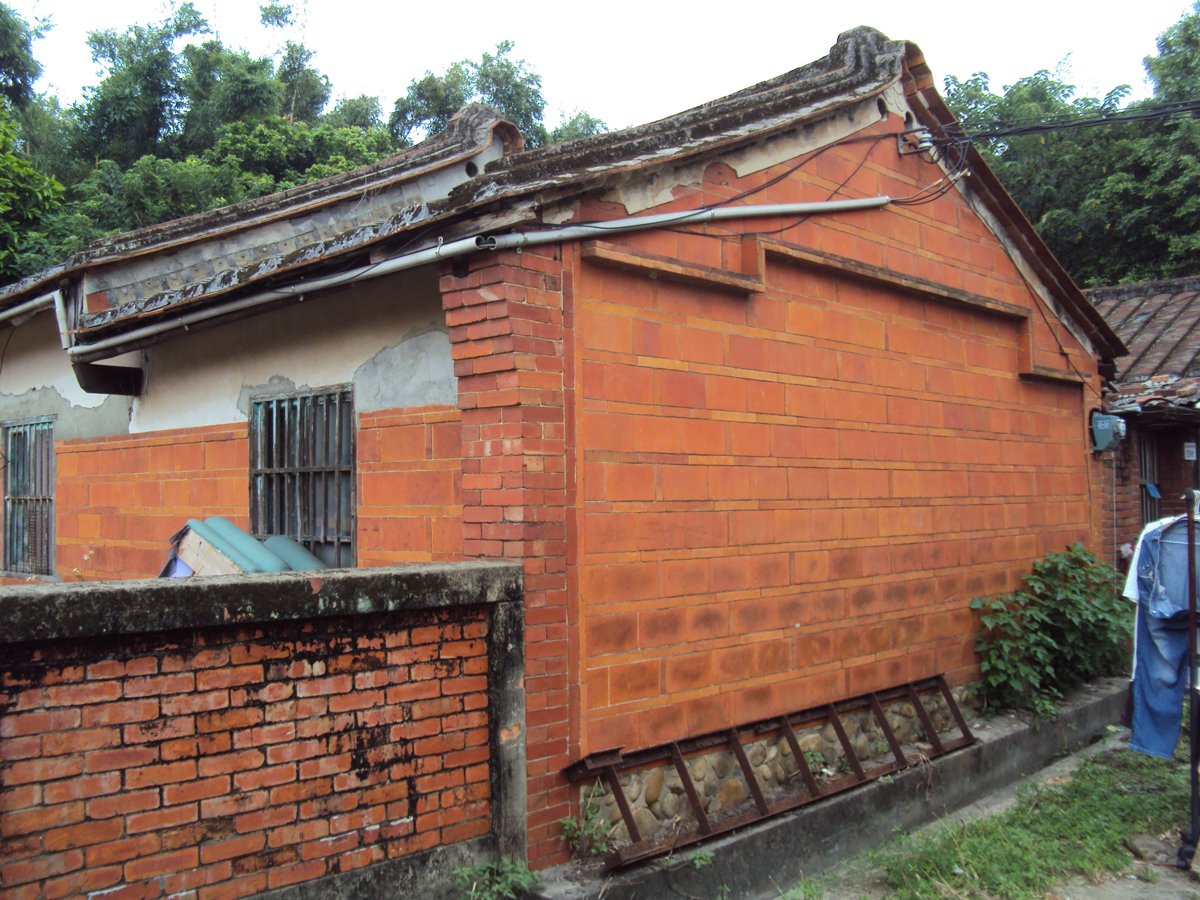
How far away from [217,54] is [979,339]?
22.4m

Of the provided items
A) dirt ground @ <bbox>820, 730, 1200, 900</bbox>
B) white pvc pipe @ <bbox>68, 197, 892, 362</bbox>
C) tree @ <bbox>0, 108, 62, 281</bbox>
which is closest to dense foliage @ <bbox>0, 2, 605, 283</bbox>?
tree @ <bbox>0, 108, 62, 281</bbox>

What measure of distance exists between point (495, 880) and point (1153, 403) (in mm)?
8491

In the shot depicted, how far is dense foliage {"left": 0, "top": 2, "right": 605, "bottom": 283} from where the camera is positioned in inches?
667

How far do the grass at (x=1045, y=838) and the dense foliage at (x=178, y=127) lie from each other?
15.4 meters

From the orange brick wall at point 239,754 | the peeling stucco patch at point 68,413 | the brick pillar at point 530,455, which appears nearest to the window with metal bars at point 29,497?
the peeling stucco patch at point 68,413

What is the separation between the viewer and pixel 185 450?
7.06m

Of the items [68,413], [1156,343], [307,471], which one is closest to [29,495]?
[68,413]

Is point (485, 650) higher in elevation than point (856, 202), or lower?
lower

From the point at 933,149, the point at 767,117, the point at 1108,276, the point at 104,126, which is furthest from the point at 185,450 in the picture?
the point at 104,126

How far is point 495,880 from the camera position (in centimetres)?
425

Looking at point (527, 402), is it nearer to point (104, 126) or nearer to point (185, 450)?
point (185, 450)

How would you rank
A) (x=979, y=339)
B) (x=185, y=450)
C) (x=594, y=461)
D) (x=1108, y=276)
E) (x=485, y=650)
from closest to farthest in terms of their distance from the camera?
(x=485, y=650) → (x=594, y=461) → (x=185, y=450) → (x=979, y=339) → (x=1108, y=276)

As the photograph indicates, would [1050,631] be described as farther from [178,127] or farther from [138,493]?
[178,127]

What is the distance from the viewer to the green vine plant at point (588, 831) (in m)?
4.56
